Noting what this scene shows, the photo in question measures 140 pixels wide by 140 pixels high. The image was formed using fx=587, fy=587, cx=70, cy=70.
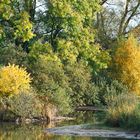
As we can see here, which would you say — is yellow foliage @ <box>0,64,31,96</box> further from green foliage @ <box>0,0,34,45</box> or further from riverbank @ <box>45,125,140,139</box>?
riverbank @ <box>45,125,140,139</box>

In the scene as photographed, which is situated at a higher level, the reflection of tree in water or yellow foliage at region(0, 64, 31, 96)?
yellow foliage at region(0, 64, 31, 96)

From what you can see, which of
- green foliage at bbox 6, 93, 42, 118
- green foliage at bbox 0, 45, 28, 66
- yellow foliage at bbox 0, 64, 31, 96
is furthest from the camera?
green foliage at bbox 0, 45, 28, 66

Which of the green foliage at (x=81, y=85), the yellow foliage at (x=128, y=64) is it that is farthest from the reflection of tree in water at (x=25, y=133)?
the yellow foliage at (x=128, y=64)

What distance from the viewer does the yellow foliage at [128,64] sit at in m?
53.1

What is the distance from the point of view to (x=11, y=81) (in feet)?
121

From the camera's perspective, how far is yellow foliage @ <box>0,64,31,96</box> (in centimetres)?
3660

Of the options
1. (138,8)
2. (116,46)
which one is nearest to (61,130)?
(116,46)

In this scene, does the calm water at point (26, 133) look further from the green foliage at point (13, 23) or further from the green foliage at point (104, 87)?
the green foliage at point (104, 87)

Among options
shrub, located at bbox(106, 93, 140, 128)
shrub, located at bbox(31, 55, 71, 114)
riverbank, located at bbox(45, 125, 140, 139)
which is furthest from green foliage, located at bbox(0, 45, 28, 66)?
riverbank, located at bbox(45, 125, 140, 139)

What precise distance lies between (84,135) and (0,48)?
19.8 m

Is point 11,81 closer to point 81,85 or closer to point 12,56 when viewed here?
point 12,56

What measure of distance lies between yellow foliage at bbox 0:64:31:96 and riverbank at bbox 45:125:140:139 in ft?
27.6

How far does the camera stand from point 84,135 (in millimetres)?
26250

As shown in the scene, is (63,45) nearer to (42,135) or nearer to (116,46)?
(116,46)
